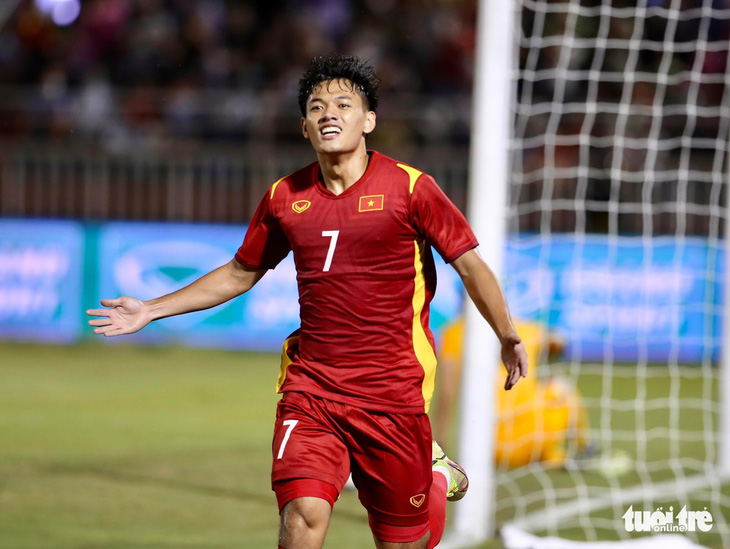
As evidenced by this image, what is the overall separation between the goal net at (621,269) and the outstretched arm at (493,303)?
314 cm

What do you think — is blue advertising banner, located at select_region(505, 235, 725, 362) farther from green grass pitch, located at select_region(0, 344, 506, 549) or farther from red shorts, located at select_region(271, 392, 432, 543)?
Result: red shorts, located at select_region(271, 392, 432, 543)

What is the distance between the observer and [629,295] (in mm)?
12883

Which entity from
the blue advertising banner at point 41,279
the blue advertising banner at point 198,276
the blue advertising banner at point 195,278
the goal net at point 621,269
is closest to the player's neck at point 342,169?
the goal net at point 621,269

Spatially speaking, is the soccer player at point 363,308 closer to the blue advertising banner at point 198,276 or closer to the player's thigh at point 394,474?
the player's thigh at point 394,474

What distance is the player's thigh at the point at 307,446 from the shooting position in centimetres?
383

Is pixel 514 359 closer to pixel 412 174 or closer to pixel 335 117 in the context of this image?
pixel 412 174

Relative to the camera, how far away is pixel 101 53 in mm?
16828

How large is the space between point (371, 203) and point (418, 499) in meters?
1.11

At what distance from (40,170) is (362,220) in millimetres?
11589

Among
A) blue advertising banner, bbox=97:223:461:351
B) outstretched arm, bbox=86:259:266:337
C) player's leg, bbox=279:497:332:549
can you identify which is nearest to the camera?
player's leg, bbox=279:497:332:549

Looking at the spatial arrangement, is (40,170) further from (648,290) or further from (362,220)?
(362,220)

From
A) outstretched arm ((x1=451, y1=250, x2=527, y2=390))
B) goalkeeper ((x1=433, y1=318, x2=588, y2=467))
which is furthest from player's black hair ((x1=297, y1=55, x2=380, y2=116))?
goalkeeper ((x1=433, y1=318, x2=588, y2=467))

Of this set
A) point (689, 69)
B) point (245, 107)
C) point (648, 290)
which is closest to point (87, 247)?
point (245, 107)

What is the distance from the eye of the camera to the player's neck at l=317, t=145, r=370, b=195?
3.99 meters
